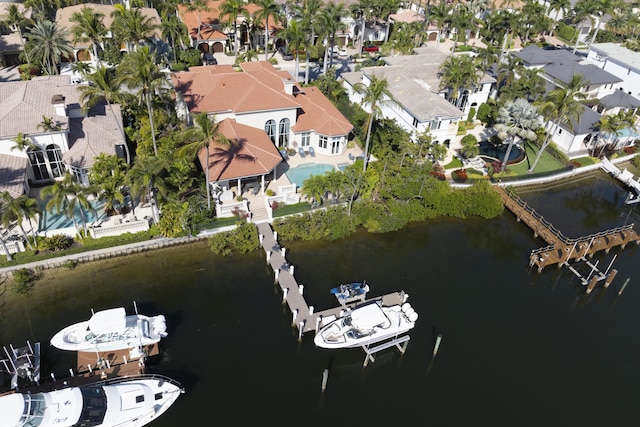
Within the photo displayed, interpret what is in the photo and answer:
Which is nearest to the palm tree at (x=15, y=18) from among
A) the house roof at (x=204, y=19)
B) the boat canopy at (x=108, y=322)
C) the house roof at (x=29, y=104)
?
the house roof at (x=29, y=104)

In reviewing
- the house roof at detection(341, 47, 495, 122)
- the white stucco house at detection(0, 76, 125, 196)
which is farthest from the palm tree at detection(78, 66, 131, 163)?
the house roof at detection(341, 47, 495, 122)

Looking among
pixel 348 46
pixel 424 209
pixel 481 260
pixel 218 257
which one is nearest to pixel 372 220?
pixel 424 209

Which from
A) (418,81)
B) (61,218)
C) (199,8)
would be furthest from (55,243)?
(199,8)

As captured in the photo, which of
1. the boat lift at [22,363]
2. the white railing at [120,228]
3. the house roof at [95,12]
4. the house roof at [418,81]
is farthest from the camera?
the house roof at [95,12]

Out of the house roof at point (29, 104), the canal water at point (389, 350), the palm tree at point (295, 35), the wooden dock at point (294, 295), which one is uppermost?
the palm tree at point (295, 35)

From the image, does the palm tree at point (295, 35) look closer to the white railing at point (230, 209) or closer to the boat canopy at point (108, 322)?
the white railing at point (230, 209)

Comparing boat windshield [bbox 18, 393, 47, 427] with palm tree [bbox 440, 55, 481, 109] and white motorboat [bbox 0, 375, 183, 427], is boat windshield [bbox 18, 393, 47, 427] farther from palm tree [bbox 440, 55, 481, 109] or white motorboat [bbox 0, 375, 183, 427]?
palm tree [bbox 440, 55, 481, 109]
